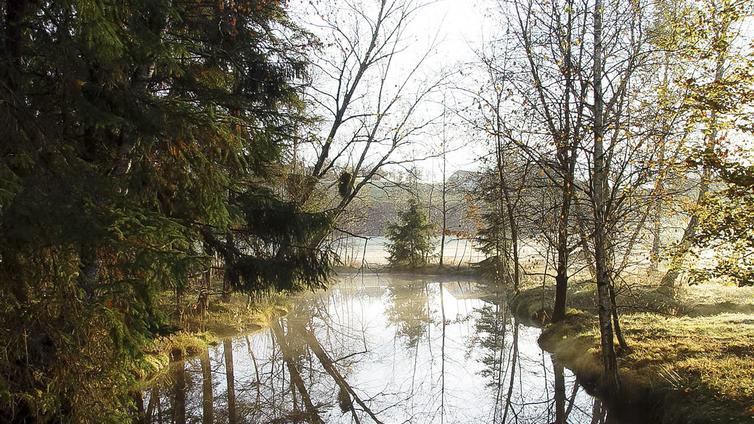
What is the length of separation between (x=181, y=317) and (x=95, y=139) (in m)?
5.36

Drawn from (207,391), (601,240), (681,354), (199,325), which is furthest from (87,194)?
(199,325)

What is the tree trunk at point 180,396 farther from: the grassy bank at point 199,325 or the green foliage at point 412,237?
the green foliage at point 412,237

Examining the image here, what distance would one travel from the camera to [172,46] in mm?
4531

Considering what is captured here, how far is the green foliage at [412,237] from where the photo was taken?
29.2 metres

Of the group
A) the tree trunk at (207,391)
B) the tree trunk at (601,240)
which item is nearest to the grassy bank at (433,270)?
the tree trunk at (207,391)

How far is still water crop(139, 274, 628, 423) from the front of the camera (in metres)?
7.49

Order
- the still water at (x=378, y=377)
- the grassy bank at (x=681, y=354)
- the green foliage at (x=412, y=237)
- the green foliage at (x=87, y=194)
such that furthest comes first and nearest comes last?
the green foliage at (x=412, y=237) < the still water at (x=378, y=377) < the grassy bank at (x=681, y=354) < the green foliage at (x=87, y=194)

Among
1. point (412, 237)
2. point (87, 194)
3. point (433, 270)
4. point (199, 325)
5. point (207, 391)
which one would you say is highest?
point (412, 237)

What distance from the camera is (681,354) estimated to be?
733 centimetres

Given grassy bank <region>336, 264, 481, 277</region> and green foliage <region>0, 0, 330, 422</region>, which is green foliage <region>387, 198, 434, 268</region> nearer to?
grassy bank <region>336, 264, 481, 277</region>

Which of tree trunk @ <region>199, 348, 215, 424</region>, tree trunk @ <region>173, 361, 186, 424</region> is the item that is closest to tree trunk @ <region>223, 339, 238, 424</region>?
tree trunk @ <region>199, 348, 215, 424</region>

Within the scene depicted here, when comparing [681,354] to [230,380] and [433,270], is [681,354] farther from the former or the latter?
[433,270]

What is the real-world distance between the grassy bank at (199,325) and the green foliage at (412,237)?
13460mm

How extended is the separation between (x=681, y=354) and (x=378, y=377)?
16.4ft
